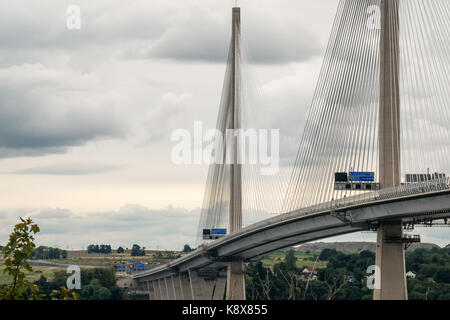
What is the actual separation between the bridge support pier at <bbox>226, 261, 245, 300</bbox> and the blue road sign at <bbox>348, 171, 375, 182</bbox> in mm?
45658

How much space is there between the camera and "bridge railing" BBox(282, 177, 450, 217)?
169ft

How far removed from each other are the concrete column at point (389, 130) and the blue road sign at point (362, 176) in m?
1.14

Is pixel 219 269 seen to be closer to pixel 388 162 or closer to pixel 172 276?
pixel 172 276

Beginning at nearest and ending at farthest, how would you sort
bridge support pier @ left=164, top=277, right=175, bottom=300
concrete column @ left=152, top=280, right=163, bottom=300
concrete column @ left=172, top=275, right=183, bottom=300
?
1. concrete column @ left=172, top=275, right=183, bottom=300
2. bridge support pier @ left=164, top=277, right=175, bottom=300
3. concrete column @ left=152, top=280, right=163, bottom=300

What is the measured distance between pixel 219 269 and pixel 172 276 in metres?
21.1

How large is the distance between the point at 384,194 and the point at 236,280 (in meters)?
51.5

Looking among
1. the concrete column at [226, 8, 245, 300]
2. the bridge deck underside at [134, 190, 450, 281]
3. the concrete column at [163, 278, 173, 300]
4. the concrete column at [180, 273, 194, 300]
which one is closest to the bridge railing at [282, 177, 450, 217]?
the bridge deck underside at [134, 190, 450, 281]

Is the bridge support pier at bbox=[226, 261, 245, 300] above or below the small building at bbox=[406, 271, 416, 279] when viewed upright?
below

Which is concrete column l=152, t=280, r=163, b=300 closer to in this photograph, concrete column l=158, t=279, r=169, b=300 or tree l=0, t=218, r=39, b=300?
concrete column l=158, t=279, r=169, b=300

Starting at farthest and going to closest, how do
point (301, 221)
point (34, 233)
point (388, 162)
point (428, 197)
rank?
point (301, 221) → point (388, 162) → point (428, 197) → point (34, 233)

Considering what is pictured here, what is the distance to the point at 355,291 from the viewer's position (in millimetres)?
133625
